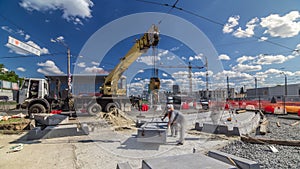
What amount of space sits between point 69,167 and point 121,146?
5.58 feet

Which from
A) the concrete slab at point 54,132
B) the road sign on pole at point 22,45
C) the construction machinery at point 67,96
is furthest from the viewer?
the construction machinery at point 67,96

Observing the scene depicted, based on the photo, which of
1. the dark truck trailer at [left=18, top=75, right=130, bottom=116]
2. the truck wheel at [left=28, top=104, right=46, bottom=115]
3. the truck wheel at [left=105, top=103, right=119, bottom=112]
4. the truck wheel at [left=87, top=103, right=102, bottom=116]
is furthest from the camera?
the truck wheel at [left=105, top=103, right=119, bottom=112]

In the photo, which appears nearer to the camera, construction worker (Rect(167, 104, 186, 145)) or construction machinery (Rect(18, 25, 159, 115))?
construction worker (Rect(167, 104, 186, 145))

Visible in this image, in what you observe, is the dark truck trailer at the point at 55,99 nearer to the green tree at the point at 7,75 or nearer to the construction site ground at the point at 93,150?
the construction site ground at the point at 93,150

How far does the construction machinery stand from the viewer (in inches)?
391

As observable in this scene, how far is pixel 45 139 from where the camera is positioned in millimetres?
5660

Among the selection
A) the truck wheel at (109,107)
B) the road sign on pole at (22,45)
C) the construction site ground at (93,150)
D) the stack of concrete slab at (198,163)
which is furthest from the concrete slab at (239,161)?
the truck wheel at (109,107)

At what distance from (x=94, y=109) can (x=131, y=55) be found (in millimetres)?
5345

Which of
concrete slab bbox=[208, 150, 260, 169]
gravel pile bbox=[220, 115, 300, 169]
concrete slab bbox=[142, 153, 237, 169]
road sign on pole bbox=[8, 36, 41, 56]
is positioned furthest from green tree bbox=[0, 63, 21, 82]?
concrete slab bbox=[208, 150, 260, 169]

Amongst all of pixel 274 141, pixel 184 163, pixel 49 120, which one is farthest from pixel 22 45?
pixel 274 141

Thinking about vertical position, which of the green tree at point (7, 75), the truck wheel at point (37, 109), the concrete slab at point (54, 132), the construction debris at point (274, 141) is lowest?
the concrete slab at point (54, 132)

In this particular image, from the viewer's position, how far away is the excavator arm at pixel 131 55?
668 centimetres

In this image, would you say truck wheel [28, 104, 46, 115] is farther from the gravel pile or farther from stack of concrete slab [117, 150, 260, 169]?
the gravel pile

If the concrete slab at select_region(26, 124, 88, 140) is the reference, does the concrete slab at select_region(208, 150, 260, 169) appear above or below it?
above
